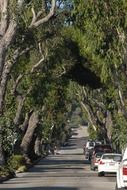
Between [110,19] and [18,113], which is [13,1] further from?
[18,113]

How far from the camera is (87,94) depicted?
7875 cm

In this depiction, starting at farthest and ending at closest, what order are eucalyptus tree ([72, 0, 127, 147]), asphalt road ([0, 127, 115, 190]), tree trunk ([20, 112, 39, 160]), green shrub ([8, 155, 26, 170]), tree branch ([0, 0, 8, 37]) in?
1. tree trunk ([20, 112, 39, 160])
2. green shrub ([8, 155, 26, 170])
3. eucalyptus tree ([72, 0, 127, 147])
4. asphalt road ([0, 127, 115, 190])
5. tree branch ([0, 0, 8, 37])

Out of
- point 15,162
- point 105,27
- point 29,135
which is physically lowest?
point 15,162

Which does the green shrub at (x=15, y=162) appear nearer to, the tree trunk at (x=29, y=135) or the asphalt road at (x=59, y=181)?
the asphalt road at (x=59, y=181)

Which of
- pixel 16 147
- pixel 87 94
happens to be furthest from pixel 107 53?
pixel 87 94

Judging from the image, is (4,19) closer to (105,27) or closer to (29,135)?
(105,27)

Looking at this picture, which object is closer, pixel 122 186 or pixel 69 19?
pixel 122 186

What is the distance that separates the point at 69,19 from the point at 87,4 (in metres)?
3.43

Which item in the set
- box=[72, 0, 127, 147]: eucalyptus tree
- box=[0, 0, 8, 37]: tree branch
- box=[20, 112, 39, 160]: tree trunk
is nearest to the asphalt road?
box=[72, 0, 127, 147]: eucalyptus tree

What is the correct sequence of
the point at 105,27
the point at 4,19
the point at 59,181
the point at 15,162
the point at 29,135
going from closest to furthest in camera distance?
the point at 4,19 → the point at 105,27 → the point at 59,181 → the point at 15,162 → the point at 29,135

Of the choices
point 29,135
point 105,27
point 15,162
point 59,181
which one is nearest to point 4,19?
point 105,27

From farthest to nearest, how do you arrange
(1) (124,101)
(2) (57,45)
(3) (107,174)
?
1. (2) (57,45)
2. (1) (124,101)
3. (3) (107,174)

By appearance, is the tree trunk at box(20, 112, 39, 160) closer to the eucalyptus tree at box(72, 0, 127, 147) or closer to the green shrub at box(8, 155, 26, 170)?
the green shrub at box(8, 155, 26, 170)

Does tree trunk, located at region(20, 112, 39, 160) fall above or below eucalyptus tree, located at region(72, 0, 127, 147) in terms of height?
below
